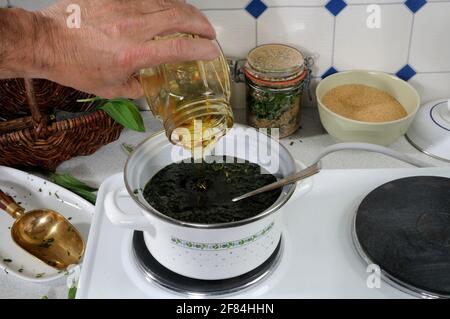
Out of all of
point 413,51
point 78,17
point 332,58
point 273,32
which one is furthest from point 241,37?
point 78,17

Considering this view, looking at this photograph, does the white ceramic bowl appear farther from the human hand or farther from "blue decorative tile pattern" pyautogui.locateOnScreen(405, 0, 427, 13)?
the human hand

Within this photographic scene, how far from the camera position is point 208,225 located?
646mm

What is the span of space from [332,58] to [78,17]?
0.56 metres

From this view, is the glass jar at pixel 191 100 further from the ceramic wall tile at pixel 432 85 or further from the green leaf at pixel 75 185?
the ceramic wall tile at pixel 432 85

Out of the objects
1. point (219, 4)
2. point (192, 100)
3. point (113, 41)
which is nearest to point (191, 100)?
point (192, 100)

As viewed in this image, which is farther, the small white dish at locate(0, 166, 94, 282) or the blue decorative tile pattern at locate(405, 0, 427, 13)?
the blue decorative tile pattern at locate(405, 0, 427, 13)

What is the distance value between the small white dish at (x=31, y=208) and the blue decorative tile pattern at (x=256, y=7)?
0.44 metres

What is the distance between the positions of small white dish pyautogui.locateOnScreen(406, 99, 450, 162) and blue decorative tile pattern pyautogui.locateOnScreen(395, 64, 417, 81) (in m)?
0.07

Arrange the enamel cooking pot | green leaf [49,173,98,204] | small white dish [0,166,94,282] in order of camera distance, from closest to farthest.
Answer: the enamel cooking pot, small white dish [0,166,94,282], green leaf [49,173,98,204]

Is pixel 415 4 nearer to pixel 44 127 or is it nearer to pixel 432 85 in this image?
pixel 432 85

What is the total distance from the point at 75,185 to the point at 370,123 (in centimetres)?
53

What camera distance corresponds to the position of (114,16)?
70 centimetres

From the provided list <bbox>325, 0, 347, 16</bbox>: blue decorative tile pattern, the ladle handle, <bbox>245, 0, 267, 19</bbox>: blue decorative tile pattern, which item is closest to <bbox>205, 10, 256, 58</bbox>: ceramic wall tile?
<bbox>245, 0, 267, 19</bbox>: blue decorative tile pattern

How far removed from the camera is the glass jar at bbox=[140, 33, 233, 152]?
2.42 feet
